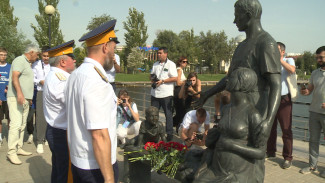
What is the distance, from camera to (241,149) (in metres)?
2.36

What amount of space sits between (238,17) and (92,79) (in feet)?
5.23

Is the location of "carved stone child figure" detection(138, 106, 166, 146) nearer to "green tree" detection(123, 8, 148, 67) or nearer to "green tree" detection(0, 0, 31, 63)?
"green tree" detection(0, 0, 31, 63)

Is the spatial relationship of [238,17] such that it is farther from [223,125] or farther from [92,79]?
[92,79]

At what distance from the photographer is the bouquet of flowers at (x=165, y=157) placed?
11.1ft

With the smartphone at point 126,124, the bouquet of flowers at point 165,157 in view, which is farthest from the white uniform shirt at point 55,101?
the smartphone at point 126,124

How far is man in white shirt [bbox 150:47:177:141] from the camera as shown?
6.45 metres

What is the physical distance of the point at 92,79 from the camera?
6.48ft

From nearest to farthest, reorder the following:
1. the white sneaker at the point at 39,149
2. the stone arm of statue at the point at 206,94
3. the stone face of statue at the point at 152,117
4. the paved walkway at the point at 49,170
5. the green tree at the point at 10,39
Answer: the stone arm of statue at the point at 206,94 → the paved walkway at the point at 49,170 → the stone face of statue at the point at 152,117 → the white sneaker at the point at 39,149 → the green tree at the point at 10,39

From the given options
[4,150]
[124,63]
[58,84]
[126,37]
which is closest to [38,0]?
[126,37]

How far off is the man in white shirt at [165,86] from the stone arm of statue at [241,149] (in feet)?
13.2

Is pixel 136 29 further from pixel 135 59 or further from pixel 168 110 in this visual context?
pixel 168 110

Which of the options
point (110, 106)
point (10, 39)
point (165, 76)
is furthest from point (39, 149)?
point (10, 39)

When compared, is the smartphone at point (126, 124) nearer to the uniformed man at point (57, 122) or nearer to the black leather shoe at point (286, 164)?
the uniformed man at point (57, 122)

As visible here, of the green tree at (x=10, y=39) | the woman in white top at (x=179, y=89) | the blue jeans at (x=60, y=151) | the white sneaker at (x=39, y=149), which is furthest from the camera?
the green tree at (x=10, y=39)
